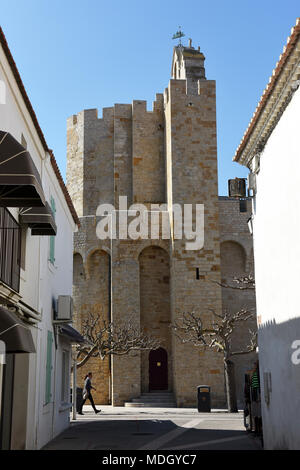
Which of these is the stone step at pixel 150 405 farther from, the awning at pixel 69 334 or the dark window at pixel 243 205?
the dark window at pixel 243 205

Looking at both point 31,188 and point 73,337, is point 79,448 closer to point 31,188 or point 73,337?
point 73,337

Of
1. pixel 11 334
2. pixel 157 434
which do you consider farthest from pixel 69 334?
pixel 11 334

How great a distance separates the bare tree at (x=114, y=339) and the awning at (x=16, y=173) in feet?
58.3

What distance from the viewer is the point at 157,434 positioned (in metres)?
16.1

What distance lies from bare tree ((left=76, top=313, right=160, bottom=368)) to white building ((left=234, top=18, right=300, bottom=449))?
14.0m

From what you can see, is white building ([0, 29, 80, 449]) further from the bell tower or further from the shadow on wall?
the bell tower

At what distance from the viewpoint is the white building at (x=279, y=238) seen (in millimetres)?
9812

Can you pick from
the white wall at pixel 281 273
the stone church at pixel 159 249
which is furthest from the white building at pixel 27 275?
the stone church at pixel 159 249

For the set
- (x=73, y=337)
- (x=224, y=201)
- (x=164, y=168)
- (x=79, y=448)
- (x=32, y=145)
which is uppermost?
(x=164, y=168)

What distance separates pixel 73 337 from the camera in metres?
17.2

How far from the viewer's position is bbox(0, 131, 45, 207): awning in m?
8.20

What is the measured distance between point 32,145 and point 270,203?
514 cm

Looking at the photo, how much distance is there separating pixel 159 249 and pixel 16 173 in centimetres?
2492
